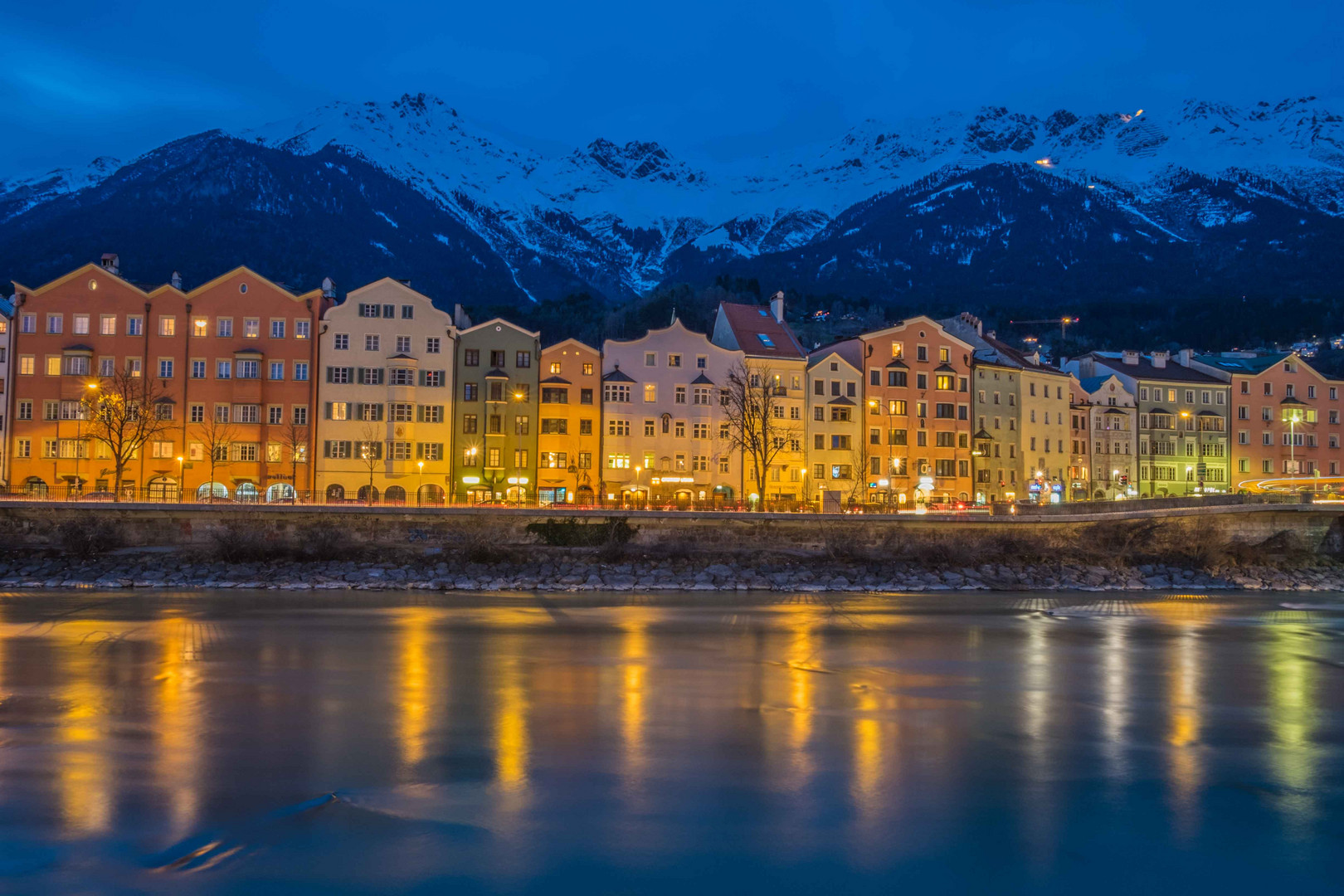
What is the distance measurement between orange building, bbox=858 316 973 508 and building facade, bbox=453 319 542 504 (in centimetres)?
2644

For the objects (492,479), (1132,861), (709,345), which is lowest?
(1132,861)

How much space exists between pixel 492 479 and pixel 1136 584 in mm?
40967

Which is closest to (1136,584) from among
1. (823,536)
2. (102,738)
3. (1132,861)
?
(823,536)

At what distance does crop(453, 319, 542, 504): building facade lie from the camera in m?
74.4

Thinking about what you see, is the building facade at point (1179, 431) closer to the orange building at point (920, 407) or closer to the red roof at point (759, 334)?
the orange building at point (920, 407)

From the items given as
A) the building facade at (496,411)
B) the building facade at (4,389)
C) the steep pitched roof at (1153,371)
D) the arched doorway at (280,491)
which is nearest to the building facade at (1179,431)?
the steep pitched roof at (1153,371)

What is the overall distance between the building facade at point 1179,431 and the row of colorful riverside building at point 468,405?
11.0 m

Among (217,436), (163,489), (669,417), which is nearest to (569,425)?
(669,417)

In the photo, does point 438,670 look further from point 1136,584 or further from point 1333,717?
point 1136,584

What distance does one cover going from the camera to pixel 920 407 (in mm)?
84312

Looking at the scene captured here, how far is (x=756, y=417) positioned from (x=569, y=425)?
13267 millimetres

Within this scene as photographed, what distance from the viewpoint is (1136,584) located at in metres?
56.8

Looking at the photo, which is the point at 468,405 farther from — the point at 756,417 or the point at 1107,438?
the point at 1107,438

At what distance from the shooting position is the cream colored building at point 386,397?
239ft
